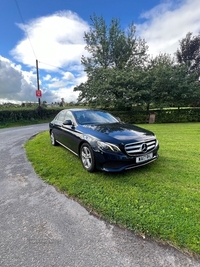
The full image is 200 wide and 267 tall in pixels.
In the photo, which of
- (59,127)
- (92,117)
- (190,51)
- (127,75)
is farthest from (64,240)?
(190,51)

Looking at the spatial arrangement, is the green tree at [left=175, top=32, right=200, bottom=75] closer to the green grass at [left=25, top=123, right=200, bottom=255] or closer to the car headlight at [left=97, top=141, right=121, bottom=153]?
the green grass at [left=25, top=123, right=200, bottom=255]

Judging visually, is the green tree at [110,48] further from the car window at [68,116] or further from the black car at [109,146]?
the black car at [109,146]

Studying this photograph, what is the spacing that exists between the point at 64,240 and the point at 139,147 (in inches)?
82.0

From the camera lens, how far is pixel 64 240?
184cm

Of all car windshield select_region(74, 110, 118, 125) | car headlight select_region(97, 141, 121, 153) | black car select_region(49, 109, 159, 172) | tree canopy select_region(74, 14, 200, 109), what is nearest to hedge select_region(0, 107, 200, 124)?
tree canopy select_region(74, 14, 200, 109)

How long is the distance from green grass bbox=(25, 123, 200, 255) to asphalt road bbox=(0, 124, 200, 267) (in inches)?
6.4

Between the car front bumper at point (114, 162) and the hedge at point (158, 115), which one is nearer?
the car front bumper at point (114, 162)

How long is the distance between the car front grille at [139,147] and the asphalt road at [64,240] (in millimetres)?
1356

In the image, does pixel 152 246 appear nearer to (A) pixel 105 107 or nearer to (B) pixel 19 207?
(B) pixel 19 207

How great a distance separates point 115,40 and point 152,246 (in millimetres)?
22969

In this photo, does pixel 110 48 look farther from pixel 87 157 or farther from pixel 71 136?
pixel 87 157

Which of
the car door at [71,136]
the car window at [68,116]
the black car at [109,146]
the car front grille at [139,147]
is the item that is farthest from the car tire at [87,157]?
the car window at [68,116]

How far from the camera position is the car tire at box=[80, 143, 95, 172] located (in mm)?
3367

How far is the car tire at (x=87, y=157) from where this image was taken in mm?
3367
